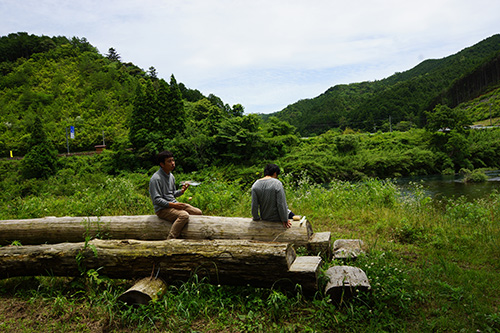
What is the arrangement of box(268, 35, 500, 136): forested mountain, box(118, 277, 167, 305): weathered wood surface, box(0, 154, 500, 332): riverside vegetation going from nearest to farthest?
box(0, 154, 500, 332): riverside vegetation → box(118, 277, 167, 305): weathered wood surface → box(268, 35, 500, 136): forested mountain

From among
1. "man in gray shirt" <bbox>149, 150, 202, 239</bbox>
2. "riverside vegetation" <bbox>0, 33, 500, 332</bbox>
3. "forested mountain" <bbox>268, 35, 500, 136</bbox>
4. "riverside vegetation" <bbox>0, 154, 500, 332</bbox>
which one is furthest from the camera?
"forested mountain" <bbox>268, 35, 500, 136</bbox>

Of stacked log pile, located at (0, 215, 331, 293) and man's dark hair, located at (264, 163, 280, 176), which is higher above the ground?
man's dark hair, located at (264, 163, 280, 176)

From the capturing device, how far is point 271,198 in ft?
15.4

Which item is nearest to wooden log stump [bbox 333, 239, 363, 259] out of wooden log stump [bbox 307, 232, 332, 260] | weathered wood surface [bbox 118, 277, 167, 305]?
wooden log stump [bbox 307, 232, 332, 260]

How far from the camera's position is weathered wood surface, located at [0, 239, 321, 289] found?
3.71m

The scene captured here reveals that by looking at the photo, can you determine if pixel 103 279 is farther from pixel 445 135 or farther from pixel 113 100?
pixel 113 100

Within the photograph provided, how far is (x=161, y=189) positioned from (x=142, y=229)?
0.82m

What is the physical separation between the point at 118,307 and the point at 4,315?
4.77 ft

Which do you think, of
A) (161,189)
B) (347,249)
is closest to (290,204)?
(347,249)

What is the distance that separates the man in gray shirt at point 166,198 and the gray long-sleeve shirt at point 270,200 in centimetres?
121

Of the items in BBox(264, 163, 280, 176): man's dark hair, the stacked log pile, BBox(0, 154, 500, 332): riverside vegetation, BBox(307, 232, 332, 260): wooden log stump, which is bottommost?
BBox(0, 154, 500, 332): riverside vegetation

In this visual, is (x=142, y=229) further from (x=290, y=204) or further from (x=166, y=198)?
(x=290, y=204)

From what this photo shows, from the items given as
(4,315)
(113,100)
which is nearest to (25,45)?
(113,100)

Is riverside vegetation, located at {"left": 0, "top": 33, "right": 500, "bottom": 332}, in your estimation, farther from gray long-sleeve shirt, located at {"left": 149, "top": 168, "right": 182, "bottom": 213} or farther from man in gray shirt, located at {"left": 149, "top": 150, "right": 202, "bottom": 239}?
gray long-sleeve shirt, located at {"left": 149, "top": 168, "right": 182, "bottom": 213}
